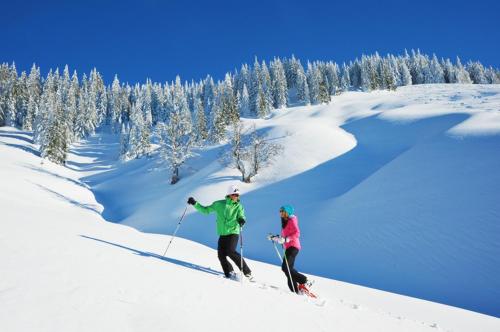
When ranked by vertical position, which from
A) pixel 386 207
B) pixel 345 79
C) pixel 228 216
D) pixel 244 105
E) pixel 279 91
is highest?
pixel 345 79

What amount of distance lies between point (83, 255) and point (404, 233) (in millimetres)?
14054

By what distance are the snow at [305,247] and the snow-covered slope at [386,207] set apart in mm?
80

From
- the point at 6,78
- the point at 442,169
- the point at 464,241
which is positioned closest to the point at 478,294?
the point at 464,241

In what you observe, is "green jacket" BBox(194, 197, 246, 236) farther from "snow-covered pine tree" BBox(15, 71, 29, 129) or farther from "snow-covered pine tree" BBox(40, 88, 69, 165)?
"snow-covered pine tree" BBox(15, 71, 29, 129)

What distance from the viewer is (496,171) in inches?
623

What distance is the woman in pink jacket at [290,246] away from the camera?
25.5 feet

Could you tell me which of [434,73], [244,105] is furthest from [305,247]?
[434,73]

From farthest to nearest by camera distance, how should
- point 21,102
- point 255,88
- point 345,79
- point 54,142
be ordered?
1. point 345,79
2. point 255,88
3. point 21,102
4. point 54,142

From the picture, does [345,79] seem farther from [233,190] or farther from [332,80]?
[233,190]

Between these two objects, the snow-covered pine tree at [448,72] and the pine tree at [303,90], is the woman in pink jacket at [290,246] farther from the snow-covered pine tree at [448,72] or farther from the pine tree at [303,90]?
the snow-covered pine tree at [448,72]

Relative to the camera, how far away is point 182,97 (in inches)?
4702

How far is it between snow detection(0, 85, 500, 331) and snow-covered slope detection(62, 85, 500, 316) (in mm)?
80

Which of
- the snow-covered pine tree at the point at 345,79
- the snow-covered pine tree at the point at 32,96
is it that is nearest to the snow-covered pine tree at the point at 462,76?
the snow-covered pine tree at the point at 345,79

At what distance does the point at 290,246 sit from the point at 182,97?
118 meters
